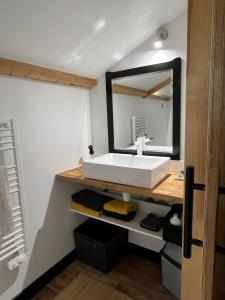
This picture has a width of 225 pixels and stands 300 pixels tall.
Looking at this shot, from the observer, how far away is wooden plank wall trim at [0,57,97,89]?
4.64 feet

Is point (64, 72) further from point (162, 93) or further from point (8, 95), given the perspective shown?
point (162, 93)

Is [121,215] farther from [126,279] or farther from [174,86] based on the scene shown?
[174,86]

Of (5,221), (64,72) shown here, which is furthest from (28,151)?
(64,72)

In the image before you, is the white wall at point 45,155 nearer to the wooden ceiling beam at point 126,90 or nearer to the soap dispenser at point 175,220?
the wooden ceiling beam at point 126,90

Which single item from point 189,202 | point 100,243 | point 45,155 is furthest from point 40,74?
point 100,243

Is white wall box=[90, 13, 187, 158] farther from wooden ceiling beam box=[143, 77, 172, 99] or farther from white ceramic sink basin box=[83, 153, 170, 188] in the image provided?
white ceramic sink basin box=[83, 153, 170, 188]

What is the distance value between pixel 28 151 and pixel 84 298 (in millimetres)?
1292

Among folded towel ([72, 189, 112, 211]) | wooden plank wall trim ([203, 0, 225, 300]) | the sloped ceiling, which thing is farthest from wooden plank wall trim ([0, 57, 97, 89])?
wooden plank wall trim ([203, 0, 225, 300])

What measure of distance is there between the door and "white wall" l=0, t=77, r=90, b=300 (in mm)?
1246

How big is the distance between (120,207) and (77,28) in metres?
1.44

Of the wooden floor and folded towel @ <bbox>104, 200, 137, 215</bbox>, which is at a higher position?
folded towel @ <bbox>104, 200, 137, 215</bbox>

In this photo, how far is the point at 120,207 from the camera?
1853mm

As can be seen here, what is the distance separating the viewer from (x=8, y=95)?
1.48 meters

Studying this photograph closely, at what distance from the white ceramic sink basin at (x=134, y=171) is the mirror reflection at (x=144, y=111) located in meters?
0.18
